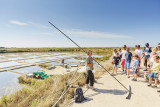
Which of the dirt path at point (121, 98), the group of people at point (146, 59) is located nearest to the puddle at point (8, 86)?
the dirt path at point (121, 98)

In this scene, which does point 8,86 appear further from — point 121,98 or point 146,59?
point 146,59

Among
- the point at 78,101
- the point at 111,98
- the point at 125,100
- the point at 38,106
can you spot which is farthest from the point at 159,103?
the point at 38,106

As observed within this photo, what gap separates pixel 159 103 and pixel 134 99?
76 centimetres

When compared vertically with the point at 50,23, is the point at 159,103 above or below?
below

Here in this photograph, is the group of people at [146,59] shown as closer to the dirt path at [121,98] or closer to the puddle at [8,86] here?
the dirt path at [121,98]

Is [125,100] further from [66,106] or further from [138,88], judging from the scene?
[66,106]

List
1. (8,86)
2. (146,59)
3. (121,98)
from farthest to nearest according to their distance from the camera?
(8,86) → (146,59) → (121,98)

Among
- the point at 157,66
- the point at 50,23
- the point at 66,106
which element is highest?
the point at 50,23

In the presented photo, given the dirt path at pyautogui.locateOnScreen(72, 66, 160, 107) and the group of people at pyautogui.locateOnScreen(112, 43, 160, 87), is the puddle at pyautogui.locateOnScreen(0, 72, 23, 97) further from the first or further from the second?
the group of people at pyautogui.locateOnScreen(112, 43, 160, 87)

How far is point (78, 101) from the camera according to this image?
3.52 m

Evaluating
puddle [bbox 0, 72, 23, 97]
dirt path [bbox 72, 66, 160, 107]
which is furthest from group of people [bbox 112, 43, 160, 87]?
puddle [bbox 0, 72, 23, 97]

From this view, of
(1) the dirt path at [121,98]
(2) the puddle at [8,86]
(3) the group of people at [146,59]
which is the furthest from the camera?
(2) the puddle at [8,86]

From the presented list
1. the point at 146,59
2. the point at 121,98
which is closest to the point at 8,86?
the point at 121,98

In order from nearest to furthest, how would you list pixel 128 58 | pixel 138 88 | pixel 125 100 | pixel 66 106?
pixel 66 106 < pixel 125 100 < pixel 138 88 < pixel 128 58
